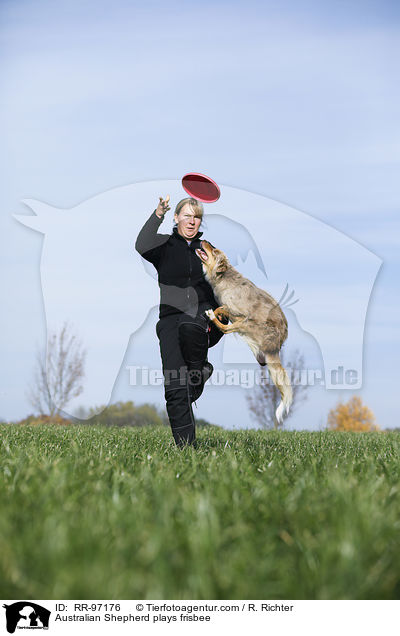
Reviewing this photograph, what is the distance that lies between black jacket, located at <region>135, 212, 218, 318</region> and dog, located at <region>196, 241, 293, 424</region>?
0.38m

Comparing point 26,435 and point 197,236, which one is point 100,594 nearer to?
point 197,236

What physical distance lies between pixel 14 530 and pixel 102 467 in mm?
1693

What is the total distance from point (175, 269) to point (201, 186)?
82 centimetres

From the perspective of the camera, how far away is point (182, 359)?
19.7 ft

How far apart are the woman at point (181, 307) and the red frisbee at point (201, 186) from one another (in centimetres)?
11

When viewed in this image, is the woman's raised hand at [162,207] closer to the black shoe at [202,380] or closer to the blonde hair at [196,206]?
the blonde hair at [196,206]

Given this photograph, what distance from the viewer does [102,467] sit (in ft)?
14.0

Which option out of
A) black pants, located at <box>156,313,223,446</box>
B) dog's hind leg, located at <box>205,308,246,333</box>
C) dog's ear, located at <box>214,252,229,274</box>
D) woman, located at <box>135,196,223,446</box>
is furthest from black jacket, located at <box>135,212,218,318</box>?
dog's hind leg, located at <box>205,308,246,333</box>

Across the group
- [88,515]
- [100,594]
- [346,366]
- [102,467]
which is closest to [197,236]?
[346,366]

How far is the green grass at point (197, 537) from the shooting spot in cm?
204

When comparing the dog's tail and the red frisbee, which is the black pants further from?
the red frisbee

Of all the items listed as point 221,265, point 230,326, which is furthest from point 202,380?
point 221,265
